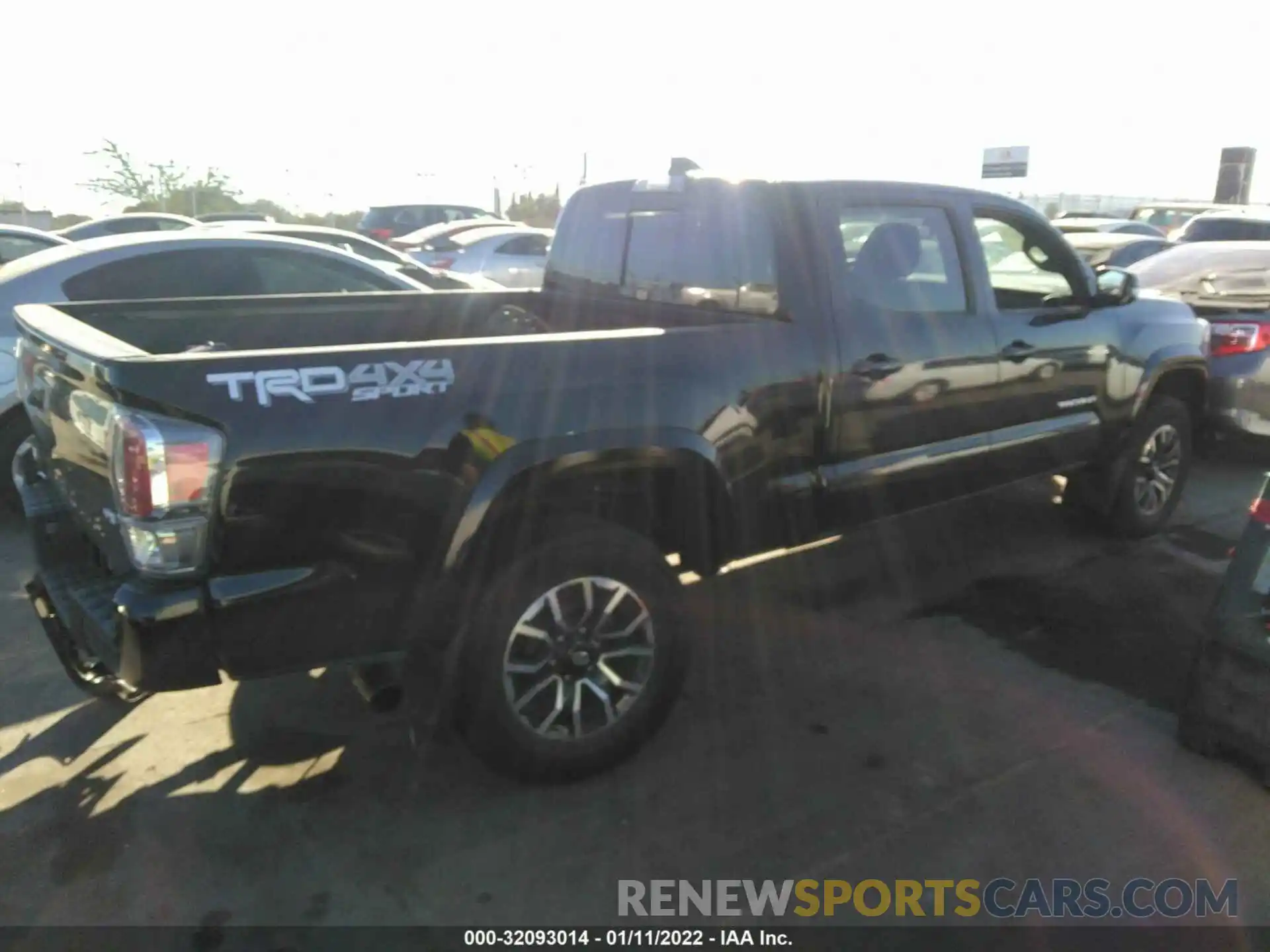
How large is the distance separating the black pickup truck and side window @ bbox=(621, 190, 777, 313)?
0.5 inches

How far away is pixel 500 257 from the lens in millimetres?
13109

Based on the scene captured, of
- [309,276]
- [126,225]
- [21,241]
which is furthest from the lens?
[126,225]

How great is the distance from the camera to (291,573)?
8.70 ft

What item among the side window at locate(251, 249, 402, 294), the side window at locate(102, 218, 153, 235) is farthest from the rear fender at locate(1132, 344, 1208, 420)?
the side window at locate(102, 218, 153, 235)

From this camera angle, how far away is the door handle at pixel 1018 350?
14.5 ft

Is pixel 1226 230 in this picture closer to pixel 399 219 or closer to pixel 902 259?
pixel 902 259

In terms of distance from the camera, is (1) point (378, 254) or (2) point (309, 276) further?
(1) point (378, 254)

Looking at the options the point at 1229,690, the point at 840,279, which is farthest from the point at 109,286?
the point at 1229,690

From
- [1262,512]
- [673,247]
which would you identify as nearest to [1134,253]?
[1262,512]

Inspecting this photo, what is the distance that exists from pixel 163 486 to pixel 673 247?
236 centimetres

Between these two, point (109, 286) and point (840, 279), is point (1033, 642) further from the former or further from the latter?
point (109, 286)

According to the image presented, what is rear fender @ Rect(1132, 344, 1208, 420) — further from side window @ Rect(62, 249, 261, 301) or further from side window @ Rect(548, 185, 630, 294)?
side window @ Rect(62, 249, 261, 301)

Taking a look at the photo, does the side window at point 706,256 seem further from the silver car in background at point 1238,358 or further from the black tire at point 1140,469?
the silver car in background at point 1238,358

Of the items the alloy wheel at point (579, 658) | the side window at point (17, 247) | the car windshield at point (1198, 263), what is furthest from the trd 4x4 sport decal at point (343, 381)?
the side window at point (17, 247)
